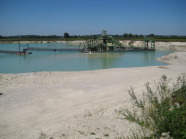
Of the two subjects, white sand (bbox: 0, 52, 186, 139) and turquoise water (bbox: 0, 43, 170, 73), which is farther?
→ turquoise water (bbox: 0, 43, 170, 73)

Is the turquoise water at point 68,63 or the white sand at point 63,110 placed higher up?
the turquoise water at point 68,63

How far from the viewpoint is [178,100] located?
7.07 meters

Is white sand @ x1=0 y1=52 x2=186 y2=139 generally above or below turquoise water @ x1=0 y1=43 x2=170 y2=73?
below

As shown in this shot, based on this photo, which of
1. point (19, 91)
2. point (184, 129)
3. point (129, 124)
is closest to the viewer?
point (184, 129)

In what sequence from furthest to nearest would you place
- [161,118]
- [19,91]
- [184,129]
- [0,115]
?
1. [19,91]
2. [0,115]
3. [161,118]
4. [184,129]

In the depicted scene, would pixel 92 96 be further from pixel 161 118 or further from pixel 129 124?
pixel 161 118

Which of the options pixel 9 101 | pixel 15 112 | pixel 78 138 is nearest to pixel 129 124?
pixel 78 138

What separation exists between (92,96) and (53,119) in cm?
320

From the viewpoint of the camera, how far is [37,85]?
12641mm

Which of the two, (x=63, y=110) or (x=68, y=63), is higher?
(x=68, y=63)

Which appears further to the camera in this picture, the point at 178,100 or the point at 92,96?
the point at 92,96

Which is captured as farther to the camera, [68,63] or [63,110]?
[68,63]

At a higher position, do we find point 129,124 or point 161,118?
point 161,118

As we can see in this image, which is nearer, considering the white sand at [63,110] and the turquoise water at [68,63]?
the white sand at [63,110]
